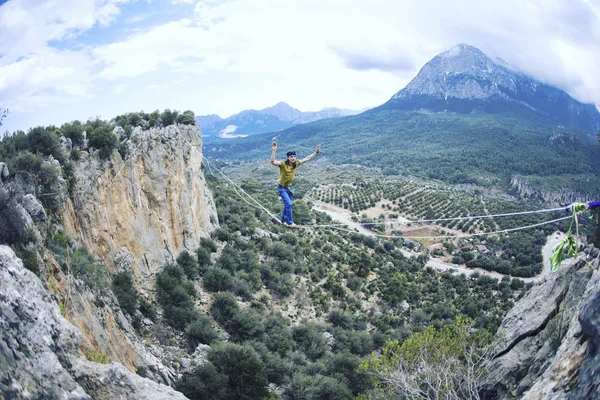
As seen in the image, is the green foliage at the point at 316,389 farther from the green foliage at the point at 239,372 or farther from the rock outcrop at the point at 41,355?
the rock outcrop at the point at 41,355

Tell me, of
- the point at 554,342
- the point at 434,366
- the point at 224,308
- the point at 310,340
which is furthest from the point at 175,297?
the point at 554,342

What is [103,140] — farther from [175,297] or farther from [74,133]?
[175,297]

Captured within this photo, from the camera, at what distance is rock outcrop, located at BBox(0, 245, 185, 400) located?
8.55 meters

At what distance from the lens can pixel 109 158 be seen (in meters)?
19.5

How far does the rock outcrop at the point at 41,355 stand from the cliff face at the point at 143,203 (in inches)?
251

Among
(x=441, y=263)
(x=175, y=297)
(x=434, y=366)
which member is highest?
(x=175, y=297)

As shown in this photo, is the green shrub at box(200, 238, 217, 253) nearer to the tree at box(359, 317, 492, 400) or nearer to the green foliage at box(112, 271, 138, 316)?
the green foliage at box(112, 271, 138, 316)

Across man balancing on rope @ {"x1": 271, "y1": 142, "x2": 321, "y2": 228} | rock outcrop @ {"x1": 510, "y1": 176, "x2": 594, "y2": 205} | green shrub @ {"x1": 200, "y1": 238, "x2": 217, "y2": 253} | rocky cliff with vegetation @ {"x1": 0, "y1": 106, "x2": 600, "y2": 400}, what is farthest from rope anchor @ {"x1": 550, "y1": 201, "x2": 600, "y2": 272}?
rock outcrop @ {"x1": 510, "y1": 176, "x2": 594, "y2": 205}

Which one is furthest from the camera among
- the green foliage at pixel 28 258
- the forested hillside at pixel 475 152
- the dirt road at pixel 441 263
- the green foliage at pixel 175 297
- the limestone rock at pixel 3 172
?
the forested hillside at pixel 475 152

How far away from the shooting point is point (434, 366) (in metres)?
14.8

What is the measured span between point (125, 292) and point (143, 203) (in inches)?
208

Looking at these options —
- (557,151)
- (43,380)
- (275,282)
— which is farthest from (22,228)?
(557,151)

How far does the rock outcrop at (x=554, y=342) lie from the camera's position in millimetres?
7793

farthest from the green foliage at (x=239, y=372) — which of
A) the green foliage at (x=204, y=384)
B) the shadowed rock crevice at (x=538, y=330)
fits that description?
the shadowed rock crevice at (x=538, y=330)
